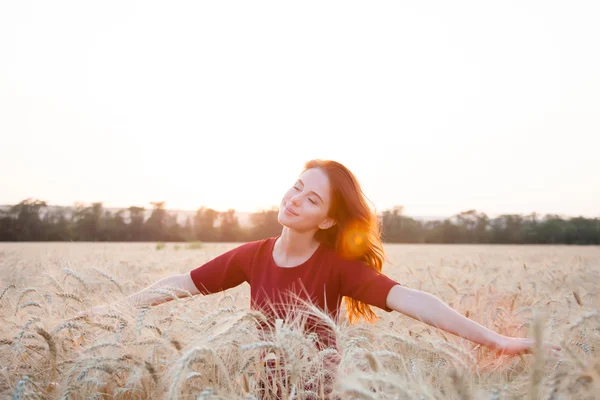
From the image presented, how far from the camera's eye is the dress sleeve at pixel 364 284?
7.27 feet

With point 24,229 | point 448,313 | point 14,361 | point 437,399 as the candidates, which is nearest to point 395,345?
point 448,313

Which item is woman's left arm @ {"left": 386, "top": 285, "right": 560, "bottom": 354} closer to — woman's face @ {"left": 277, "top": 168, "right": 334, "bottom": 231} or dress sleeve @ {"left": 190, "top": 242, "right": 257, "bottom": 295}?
woman's face @ {"left": 277, "top": 168, "right": 334, "bottom": 231}

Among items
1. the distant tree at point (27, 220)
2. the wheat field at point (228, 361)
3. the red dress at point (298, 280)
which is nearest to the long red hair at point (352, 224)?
the red dress at point (298, 280)

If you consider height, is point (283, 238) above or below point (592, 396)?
above

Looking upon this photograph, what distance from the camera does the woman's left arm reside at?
1868 mm

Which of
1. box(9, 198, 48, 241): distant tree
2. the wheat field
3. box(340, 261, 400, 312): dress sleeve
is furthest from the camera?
box(9, 198, 48, 241): distant tree

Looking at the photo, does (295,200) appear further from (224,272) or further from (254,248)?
(224,272)

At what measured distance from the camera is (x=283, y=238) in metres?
2.59

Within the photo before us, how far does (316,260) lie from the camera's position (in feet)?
8.21

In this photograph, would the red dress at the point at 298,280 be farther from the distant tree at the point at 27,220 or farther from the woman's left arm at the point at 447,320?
the distant tree at the point at 27,220

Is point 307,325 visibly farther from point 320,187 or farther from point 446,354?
point 446,354

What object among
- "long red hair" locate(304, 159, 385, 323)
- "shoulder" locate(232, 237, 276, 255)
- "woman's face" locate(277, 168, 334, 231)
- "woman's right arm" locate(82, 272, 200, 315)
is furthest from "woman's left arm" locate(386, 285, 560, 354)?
"woman's right arm" locate(82, 272, 200, 315)

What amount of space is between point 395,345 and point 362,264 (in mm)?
462

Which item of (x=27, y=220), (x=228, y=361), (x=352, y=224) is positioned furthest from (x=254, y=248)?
(x=27, y=220)
